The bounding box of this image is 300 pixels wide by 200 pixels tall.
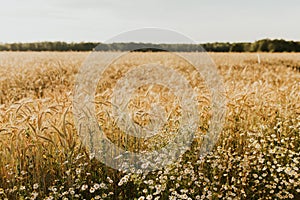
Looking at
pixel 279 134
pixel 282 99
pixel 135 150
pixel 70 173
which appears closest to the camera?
pixel 70 173

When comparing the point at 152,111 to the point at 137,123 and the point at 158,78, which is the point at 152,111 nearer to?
the point at 137,123

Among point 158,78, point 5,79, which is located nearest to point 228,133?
point 158,78

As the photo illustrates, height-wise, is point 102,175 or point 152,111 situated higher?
point 152,111

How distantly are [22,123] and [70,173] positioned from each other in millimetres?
692

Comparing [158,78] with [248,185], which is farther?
[158,78]

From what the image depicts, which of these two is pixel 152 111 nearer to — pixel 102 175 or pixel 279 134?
pixel 102 175

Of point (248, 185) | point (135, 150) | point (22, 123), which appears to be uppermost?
point (22, 123)

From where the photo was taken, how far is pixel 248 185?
3.79 m

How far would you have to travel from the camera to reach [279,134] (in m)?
4.80

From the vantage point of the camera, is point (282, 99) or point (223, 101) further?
point (282, 99)

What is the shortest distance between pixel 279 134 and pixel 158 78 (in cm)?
607

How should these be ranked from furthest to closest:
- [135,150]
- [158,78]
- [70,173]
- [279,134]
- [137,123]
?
[158,78] → [279,134] → [137,123] → [135,150] → [70,173]

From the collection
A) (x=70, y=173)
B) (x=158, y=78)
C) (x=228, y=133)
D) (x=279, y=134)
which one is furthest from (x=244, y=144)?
(x=158, y=78)

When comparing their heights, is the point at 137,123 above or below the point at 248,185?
above
